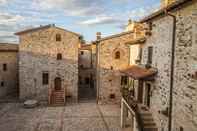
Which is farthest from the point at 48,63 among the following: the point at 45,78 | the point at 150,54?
the point at 150,54

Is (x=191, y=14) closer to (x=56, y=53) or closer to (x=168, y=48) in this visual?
(x=168, y=48)

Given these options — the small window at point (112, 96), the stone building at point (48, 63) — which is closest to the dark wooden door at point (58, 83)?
the stone building at point (48, 63)

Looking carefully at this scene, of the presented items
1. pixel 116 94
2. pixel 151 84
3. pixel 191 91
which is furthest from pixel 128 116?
pixel 191 91

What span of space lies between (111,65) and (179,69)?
60.4 ft

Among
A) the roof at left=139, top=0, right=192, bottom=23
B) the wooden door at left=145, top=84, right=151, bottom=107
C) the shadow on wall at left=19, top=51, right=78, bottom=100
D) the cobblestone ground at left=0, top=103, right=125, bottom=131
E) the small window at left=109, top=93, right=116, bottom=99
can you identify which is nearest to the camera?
the roof at left=139, top=0, right=192, bottom=23

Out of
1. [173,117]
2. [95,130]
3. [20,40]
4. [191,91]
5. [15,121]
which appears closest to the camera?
[191,91]

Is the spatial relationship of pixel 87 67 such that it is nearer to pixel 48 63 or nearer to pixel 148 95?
pixel 48 63

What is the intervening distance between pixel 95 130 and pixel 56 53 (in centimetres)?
1277

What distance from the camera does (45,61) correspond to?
2991 cm

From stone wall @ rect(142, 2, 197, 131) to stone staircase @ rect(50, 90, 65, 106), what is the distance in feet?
52.9

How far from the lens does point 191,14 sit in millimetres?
10391

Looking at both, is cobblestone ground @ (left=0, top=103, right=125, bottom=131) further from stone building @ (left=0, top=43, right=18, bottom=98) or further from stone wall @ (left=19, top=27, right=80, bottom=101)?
stone building @ (left=0, top=43, right=18, bottom=98)

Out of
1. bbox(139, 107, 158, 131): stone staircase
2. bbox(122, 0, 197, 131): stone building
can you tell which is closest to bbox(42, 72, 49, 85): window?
bbox(122, 0, 197, 131): stone building

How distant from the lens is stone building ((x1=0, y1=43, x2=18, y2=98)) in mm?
33812
